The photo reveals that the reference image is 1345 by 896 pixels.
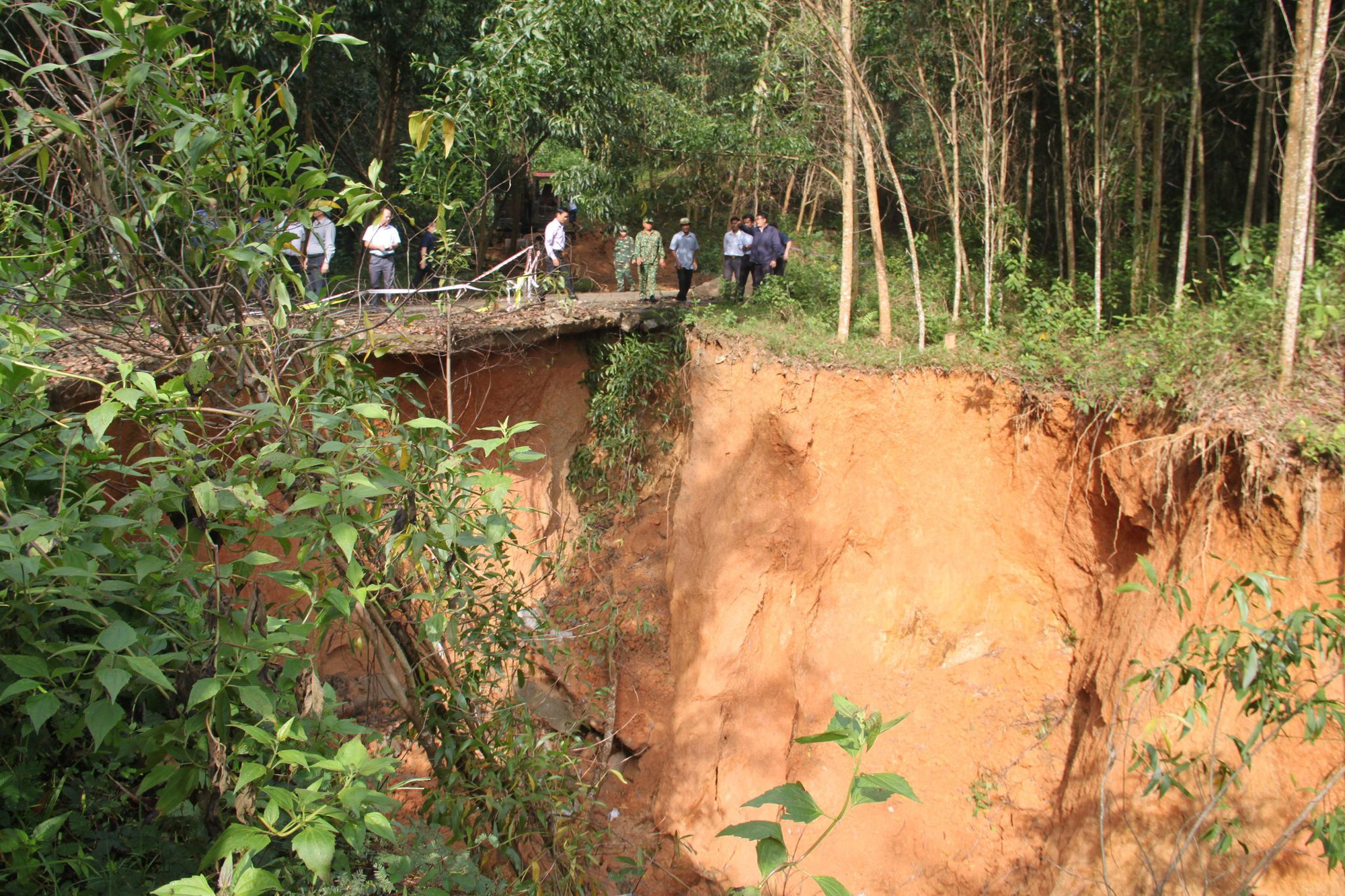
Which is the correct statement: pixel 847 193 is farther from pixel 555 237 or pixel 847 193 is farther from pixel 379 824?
pixel 379 824

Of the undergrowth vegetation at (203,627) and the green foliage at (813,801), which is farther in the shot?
the undergrowth vegetation at (203,627)

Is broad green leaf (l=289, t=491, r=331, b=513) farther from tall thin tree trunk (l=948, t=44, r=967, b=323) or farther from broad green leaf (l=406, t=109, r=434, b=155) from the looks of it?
tall thin tree trunk (l=948, t=44, r=967, b=323)

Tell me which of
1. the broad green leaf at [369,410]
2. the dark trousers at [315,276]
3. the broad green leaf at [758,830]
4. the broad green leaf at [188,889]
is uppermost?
the dark trousers at [315,276]

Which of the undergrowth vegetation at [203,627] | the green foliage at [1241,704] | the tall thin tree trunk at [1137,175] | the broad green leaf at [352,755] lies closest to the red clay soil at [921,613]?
the green foliage at [1241,704]

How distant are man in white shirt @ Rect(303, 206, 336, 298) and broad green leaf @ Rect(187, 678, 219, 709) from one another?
1.37 m

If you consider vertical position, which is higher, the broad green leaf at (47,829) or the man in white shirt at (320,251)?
the man in white shirt at (320,251)

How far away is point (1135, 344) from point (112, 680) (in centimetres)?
696

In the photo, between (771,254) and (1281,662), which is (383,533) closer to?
(1281,662)

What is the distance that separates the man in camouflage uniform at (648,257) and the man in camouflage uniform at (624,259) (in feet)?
0.74

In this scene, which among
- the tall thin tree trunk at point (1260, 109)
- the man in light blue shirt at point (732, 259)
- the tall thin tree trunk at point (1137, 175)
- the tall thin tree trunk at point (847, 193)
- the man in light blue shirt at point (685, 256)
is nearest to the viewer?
the tall thin tree trunk at point (1260, 109)

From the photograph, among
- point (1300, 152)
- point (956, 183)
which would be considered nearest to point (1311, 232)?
point (1300, 152)

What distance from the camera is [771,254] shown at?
10.0 metres

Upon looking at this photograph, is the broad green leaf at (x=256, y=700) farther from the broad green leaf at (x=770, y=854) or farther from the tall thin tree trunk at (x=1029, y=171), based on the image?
the tall thin tree trunk at (x=1029, y=171)

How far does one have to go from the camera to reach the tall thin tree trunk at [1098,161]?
7.55m
